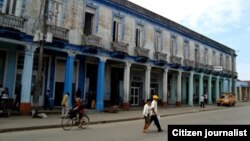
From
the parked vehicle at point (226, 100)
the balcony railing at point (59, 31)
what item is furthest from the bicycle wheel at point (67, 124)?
the parked vehicle at point (226, 100)

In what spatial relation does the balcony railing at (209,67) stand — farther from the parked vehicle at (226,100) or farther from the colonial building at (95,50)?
the parked vehicle at (226,100)

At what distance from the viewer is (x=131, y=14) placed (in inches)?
1078

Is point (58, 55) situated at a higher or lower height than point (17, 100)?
higher

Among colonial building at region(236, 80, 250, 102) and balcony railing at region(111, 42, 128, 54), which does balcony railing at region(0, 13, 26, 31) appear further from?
colonial building at region(236, 80, 250, 102)

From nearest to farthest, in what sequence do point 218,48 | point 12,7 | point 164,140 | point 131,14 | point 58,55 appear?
point 164,140
point 12,7
point 58,55
point 131,14
point 218,48

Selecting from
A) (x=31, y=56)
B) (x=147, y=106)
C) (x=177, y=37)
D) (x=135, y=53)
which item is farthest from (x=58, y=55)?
(x=177, y=37)

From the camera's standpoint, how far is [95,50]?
23.2 metres

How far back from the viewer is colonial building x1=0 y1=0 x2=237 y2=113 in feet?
61.7

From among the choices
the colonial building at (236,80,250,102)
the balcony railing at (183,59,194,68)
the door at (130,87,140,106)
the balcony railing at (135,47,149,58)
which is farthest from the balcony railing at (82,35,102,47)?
the colonial building at (236,80,250,102)

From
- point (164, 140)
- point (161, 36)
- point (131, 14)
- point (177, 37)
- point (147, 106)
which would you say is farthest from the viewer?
point (177, 37)

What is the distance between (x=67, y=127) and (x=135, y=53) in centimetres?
1445

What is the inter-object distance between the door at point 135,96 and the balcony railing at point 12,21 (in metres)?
15.3

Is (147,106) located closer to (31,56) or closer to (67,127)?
(67,127)

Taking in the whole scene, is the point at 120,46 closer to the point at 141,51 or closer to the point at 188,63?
the point at 141,51
